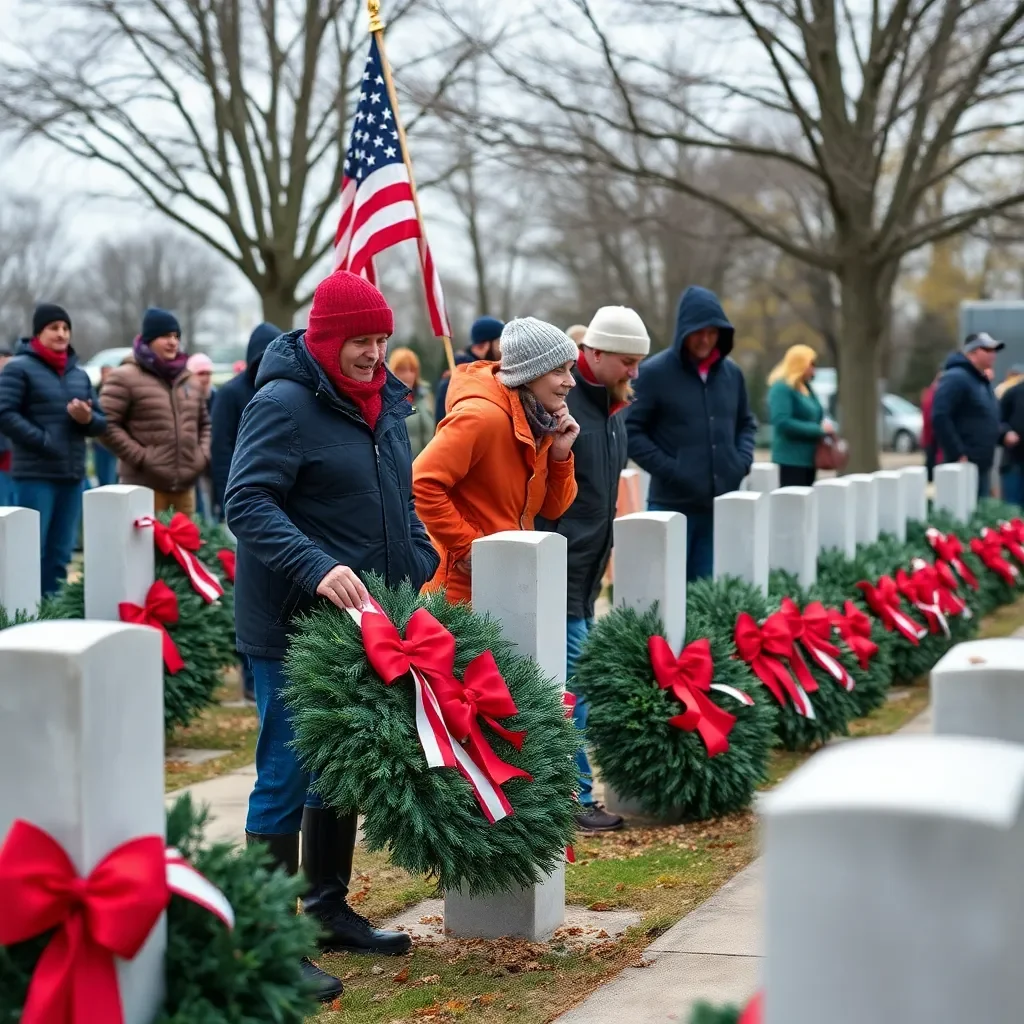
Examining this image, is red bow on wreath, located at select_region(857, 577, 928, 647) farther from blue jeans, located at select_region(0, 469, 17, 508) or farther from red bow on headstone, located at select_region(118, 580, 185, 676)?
blue jeans, located at select_region(0, 469, 17, 508)

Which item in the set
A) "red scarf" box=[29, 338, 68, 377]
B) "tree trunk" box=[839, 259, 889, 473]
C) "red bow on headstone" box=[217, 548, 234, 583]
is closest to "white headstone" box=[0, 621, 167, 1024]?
"red bow on headstone" box=[217, 548, 234, 583]

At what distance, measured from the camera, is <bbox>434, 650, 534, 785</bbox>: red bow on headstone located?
159 inches

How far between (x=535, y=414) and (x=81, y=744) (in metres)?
2.73

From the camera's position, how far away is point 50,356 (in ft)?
31.1

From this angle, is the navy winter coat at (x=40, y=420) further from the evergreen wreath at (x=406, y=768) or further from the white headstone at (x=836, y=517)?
the evergreen wreath at (x=406, y=768)

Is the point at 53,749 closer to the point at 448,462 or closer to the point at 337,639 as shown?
the point at 337,639

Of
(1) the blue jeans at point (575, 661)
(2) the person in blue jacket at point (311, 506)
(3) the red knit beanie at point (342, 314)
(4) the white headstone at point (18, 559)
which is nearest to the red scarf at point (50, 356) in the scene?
(4) the white headstone at point (18, 559)

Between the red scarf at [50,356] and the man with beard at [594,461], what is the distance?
451 cm

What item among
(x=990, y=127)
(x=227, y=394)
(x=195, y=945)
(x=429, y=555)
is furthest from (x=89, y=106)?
(x=195, y=945)

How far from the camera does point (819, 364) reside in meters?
54.8

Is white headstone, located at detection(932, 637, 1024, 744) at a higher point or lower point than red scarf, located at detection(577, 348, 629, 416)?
lower

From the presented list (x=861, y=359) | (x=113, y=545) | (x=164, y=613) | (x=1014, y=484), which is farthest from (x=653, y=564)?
(x=861, y=359)

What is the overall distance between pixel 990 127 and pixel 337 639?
12473 mm

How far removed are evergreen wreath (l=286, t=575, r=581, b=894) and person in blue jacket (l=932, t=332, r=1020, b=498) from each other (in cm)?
894
